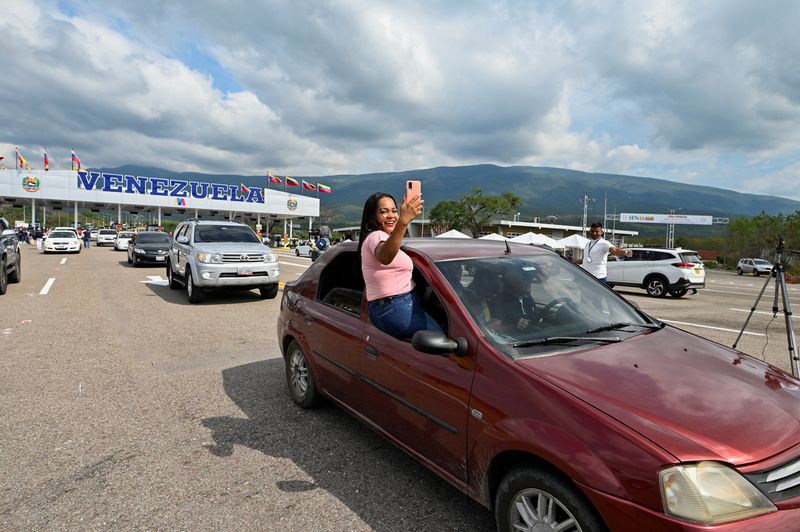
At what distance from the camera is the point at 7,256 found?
422 inches

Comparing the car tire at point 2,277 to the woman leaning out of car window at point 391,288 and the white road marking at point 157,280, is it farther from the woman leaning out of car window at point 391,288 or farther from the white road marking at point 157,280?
the woman leaning out of car window at point 391,288

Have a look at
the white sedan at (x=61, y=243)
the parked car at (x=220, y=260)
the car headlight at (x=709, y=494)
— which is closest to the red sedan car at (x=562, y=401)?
the car headlight at (x=709, y=494)

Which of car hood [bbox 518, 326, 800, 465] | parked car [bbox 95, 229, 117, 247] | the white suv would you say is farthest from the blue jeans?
parked car [bbox 95, 229, 117, 247]

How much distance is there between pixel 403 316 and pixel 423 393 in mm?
464

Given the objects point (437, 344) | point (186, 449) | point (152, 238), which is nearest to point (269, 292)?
point (186, 449)

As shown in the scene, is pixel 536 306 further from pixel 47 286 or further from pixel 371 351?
pixel 47 286

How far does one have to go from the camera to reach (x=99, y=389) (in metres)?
4.61

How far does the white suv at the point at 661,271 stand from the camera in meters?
14.4

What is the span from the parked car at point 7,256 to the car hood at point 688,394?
11908 millimetres

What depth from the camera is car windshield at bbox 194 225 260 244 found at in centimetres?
1084

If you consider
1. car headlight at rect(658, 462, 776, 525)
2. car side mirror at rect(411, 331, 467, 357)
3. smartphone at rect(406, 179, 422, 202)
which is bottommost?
car headlight at rect(658, 462, 776, 525)

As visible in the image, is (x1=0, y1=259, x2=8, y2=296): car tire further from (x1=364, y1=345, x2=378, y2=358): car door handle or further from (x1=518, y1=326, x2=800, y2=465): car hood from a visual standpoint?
(x1=518, y1=326, x2=800, y2=465): car hood

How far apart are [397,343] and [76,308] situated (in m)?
8.84

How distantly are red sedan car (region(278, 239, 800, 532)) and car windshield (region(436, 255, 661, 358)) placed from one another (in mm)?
12
